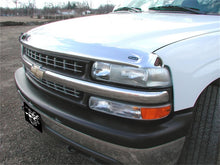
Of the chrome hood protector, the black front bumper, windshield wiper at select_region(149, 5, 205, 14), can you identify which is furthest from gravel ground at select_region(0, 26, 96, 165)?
windshield wiper at select_region(149, 5, 205, 14)

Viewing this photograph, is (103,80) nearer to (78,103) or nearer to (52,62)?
(78,103)

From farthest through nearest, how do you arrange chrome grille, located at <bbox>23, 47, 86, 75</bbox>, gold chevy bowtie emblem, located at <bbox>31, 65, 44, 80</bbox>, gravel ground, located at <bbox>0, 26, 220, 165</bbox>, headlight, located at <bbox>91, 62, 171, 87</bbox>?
1. gravel ground, located at <bbox>0, 26, 220, 165</bbox>
2. gold chevy bowtie emblem, located at <bbox>31, 65, 44, 80</bbox>
3. chrome grille, located at <bbox>23, 47, 86, 75</bbox>
4. headlight, located at <bbox>91, 62, 171, 87</bbox>

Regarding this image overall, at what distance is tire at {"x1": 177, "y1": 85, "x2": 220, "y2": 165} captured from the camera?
4.99 feet

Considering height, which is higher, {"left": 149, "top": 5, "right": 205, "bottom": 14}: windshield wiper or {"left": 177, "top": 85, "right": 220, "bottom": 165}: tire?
{"left": 149, "top": 5, "right": 205, "bottom": 14}: windshield wiper

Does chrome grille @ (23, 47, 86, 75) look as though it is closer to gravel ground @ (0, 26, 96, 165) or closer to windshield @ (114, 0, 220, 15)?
gravel ground @ (0, 26, 96, 165)

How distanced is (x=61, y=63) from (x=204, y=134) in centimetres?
129

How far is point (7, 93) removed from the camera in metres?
3.53

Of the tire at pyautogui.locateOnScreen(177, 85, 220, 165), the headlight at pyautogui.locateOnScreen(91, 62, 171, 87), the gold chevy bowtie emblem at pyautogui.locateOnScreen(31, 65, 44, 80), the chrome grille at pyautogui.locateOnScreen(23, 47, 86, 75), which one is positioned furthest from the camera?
the gold chevy bowtie emblem at pyautogui.locateOnScreen(31, 65, 44, 80)

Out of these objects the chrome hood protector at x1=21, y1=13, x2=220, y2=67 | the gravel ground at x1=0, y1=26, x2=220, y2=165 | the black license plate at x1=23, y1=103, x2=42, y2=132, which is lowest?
the gravel ground at x1=0, y1=26, x2=220, y2=165

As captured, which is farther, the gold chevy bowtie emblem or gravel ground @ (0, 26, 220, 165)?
gravel ground @ (0, 26, 220, 165)

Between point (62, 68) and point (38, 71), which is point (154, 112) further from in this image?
point (38, 71)

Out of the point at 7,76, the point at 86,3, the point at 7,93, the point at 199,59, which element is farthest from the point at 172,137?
the point at 86,3

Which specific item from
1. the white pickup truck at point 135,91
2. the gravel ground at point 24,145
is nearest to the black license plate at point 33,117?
the white pickup truck at point 135,91

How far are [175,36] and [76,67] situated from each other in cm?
75
